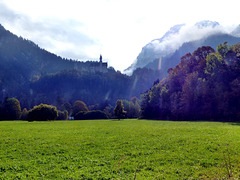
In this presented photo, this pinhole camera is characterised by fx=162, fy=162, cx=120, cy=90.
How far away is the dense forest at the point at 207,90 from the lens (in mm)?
51125

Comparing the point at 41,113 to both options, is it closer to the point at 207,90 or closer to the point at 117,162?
the point at 117,162

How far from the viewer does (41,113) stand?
6003 centimetres

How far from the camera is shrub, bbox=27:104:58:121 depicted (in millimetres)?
58562

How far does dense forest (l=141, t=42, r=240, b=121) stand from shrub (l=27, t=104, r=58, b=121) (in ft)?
155

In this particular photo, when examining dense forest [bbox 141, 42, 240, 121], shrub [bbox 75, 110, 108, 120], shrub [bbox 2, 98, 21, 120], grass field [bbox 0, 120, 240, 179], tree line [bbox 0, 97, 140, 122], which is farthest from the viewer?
shrub [bbox 75, 110, 108, 120]

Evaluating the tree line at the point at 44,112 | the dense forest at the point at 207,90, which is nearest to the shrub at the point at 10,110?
the tree line at the point at 44,112

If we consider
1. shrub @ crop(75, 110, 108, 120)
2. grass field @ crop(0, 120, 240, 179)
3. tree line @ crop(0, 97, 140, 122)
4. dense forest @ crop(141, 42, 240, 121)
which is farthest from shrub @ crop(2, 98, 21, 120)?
grass field @ crop(0, 120, 240, 179)

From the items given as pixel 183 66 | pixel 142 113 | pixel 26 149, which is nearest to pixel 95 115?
pixel 142 113

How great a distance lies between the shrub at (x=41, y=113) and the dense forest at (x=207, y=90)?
155 feet

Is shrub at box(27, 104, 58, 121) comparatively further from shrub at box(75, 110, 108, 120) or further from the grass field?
the grass field

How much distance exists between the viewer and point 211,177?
829cm

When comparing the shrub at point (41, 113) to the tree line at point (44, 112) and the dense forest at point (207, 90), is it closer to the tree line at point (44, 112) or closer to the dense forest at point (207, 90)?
the tree line at point (44, 112)

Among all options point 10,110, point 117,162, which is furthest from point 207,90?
point 10,110

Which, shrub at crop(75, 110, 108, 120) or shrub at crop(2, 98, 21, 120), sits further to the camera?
shrub at crop(75, 110, 108, 120)
